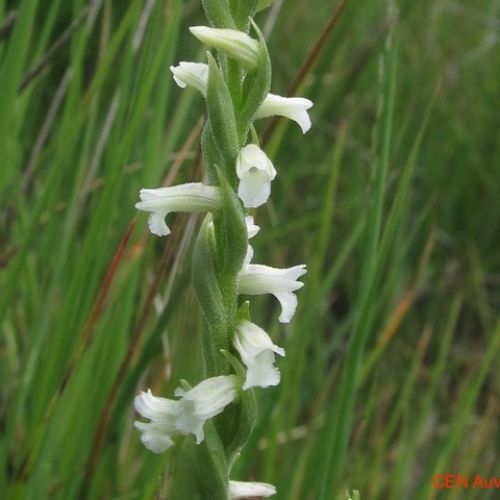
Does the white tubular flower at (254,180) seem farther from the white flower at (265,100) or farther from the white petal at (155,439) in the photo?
the white petal at (155,439)

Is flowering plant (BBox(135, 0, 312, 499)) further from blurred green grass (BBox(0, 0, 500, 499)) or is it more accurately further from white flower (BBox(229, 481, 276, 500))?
blurred green grass (BBox(0, 0, 500, 499))

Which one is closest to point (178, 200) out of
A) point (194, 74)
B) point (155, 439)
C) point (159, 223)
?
point (159, 223)

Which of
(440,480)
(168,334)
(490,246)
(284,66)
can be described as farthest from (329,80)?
(440,480)

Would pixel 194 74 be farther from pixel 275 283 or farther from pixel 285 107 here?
pixel 275 283

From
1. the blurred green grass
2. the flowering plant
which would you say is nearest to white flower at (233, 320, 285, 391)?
the flowering plant

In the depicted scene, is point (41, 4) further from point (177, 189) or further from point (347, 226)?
point (177, 189)

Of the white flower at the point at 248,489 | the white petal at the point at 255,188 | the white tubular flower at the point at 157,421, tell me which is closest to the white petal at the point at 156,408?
the white tubular flower at the point at 157,421
